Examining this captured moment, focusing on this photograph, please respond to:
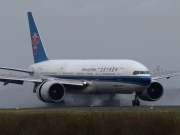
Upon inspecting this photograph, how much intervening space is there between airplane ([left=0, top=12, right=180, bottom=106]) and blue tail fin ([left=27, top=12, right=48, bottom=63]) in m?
3.76

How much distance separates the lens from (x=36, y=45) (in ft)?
246

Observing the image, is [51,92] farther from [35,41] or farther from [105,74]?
[35,41]

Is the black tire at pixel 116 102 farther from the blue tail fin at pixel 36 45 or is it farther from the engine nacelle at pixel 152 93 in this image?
the blue tail fin at pixel 36 45

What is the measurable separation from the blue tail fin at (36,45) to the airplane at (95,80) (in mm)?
3760

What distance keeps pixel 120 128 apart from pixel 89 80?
116 ft

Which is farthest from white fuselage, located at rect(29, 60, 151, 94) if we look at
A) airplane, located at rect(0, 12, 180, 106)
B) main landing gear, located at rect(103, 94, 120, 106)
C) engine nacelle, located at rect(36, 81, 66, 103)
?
engine nacelle, located at rect(36, 81, 66, 103)

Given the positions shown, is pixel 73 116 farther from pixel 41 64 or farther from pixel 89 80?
pixel 41 64

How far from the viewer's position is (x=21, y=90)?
7288 centimetres

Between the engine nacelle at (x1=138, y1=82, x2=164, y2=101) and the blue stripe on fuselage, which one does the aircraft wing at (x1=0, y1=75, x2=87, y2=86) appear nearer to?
the blue stripe on fuselage

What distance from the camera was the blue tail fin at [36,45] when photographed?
245 feet

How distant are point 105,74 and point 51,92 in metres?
4.93

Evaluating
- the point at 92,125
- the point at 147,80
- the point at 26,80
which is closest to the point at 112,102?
the point at 147,80

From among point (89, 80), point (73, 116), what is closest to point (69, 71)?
point (89, 80)

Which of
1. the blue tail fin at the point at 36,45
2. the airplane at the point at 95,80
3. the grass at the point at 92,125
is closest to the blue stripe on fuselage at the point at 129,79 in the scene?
the airplane at the point at 95,80
